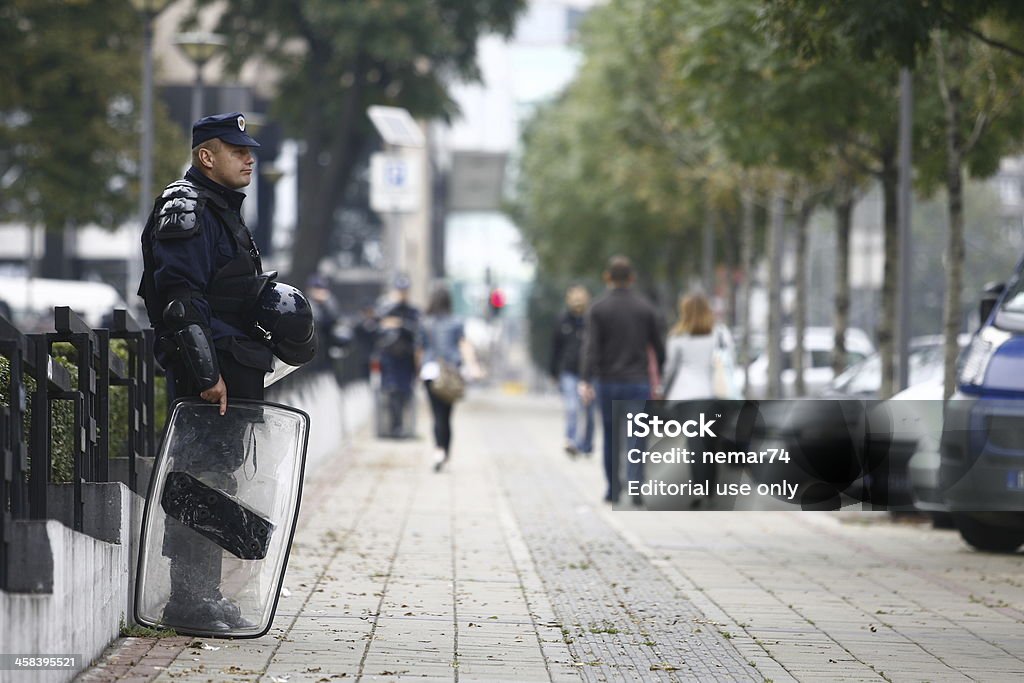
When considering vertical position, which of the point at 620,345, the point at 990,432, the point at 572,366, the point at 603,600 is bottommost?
the point at 603,600

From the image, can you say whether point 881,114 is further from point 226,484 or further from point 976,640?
point 226,484

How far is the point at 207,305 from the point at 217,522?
0.79m

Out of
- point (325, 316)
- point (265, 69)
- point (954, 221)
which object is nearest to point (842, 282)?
point (325, 316)

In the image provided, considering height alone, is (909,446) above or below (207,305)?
below

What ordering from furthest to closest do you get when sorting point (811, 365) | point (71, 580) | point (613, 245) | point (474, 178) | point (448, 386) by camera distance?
point (474, 178)
point (613, 245)
point (811, 365)
point (448, 386)
point (71, 580)

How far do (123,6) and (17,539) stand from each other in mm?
27516

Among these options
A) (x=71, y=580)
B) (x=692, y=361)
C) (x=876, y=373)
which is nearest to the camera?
(x=71, y=580)

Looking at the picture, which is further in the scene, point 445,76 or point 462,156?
point 462,156

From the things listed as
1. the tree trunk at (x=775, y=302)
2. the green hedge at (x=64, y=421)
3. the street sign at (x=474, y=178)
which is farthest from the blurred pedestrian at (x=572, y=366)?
the street sign at (x=474, y=178)

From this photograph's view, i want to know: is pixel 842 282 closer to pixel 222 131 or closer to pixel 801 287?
pixel 801 287

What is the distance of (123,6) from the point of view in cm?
3175

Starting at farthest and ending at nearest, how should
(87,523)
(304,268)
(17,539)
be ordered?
(304,268)
(87,523)
(17,539)

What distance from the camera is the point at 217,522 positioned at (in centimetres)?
689

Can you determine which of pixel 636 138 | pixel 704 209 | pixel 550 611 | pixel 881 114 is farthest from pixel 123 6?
pixel 550 611
